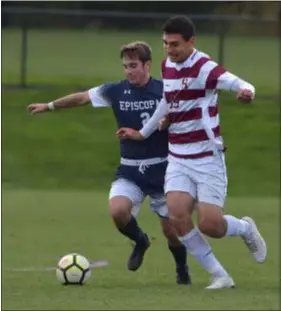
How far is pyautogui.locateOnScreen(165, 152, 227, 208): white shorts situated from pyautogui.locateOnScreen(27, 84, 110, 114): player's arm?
1.34m

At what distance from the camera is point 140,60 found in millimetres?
11070

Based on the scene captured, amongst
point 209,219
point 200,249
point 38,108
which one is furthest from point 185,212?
point 38,108

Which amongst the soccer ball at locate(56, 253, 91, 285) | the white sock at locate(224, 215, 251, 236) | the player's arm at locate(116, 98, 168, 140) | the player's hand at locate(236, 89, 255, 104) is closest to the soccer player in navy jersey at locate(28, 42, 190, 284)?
the player's arm at locate(116, 98, 168, 140)

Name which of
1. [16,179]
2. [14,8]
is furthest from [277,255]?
[14,8]

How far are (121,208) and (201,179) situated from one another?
110 cm

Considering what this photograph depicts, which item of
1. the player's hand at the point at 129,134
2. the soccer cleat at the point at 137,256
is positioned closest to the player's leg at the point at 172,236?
the soccer cleat at the point at 137,256

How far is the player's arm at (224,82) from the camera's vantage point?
985cm

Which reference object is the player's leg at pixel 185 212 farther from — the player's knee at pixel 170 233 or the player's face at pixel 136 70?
the player's face at pixel 136 70

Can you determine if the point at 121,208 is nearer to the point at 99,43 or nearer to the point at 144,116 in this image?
the point at 144,116

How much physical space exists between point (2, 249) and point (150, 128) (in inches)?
139

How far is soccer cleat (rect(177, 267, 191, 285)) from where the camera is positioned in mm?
10998

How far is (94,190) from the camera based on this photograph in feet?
69.3

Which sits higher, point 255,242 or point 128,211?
point 128,211

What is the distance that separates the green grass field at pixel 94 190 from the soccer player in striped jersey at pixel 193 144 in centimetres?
50
